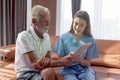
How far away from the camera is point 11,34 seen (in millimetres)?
4172

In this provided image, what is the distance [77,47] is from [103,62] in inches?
22.9

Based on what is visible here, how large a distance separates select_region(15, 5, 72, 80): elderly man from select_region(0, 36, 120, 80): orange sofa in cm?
32

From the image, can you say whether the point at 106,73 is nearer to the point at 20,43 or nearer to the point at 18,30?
the point at 20,43

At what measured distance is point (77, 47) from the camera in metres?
2.06

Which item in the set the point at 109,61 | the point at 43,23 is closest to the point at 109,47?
the point at 109,61

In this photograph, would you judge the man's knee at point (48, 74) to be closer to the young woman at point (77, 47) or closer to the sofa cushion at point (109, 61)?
the young woman at point (77, 47)

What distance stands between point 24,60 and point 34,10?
1.36 ft

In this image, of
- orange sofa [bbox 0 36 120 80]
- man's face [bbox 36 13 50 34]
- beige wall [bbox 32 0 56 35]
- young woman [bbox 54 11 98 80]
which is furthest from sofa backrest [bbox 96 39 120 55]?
beige wall [bbox 32 0 56 35]

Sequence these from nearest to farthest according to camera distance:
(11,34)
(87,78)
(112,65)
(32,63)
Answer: (32,63), (87,78), (112,65), (11,34)

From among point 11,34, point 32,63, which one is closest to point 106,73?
point 32,63

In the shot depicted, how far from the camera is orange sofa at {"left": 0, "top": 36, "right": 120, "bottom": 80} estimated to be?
216 centimetres

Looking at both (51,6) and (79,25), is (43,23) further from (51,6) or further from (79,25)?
(51,6)

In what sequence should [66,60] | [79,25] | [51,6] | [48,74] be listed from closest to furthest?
[48,74] → [66,60] → [79,25] → [51,6]

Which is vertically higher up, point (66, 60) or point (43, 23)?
point (43, 23)
